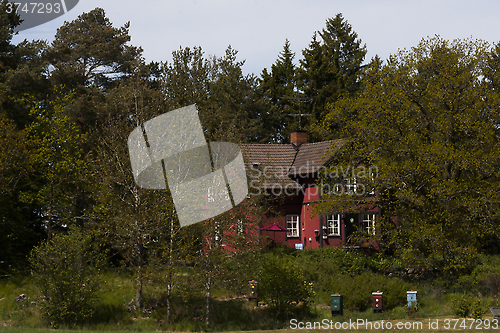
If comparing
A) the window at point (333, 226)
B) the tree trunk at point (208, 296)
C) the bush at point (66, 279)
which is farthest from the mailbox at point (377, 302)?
the bush at point (66, 279)

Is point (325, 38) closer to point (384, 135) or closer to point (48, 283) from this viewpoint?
point (384, 135)

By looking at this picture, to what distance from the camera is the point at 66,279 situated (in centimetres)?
2444

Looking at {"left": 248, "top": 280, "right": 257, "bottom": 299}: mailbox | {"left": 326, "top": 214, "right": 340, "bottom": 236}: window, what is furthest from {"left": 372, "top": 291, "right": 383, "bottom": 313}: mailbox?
{"left": 326, "top": 214, "right": 340, "bottom": 236}: window

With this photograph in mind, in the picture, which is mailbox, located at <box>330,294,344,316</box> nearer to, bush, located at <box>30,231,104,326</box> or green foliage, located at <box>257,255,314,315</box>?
green foliage, located at <box>257,255,314,315</box>

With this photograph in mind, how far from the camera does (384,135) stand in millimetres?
31125

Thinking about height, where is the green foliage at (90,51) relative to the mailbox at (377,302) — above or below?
above

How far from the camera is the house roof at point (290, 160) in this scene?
36884 mm

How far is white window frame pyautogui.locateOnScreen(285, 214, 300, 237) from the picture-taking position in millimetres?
37969

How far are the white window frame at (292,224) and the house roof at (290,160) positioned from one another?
2194 millimetres

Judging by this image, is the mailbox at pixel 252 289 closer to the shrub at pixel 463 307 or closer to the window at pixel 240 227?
the window at pixel 240 227

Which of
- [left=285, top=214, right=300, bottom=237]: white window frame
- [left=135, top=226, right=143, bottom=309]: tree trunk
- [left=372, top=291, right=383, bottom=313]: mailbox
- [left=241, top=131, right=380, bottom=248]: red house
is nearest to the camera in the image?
[left=372, top=291, right=383, bottom=313]: mailbox

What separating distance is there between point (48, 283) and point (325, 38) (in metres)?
46.8

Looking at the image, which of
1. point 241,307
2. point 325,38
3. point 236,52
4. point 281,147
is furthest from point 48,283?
point 325,38

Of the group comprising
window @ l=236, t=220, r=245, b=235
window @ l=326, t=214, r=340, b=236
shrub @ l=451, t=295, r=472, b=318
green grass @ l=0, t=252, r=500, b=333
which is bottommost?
green grass @ l=0, t=252, r=500, b=333
